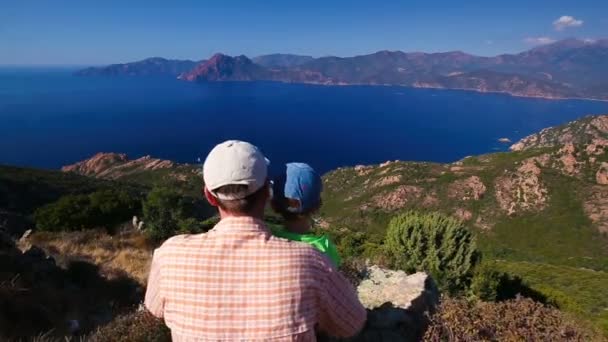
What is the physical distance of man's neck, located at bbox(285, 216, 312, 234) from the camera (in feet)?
7.50

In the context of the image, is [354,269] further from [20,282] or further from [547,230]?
[547,230]

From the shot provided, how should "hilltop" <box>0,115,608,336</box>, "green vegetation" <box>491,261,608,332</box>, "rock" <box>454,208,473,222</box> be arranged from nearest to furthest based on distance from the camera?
1. "green vegetation" <box>491,261,608,332</box>
2. "hilltop" <box>0,115,608,336</box>
3. "rock" <box>454,208,473,222</box>

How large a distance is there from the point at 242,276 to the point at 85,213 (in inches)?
751

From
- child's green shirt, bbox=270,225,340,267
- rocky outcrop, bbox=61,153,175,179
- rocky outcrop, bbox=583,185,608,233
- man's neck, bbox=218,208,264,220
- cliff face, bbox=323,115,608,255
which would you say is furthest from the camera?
rocky outcrop, bbox=61,153,175,179

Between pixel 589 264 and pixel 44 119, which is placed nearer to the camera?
pixel 589 264

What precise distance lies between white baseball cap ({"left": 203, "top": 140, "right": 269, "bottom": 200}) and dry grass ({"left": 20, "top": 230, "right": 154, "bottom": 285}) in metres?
6.93

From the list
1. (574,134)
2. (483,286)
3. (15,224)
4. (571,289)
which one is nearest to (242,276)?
(483,286)

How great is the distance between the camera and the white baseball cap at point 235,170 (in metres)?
1.82

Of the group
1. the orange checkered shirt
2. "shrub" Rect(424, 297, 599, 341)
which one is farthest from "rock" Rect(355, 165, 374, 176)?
the orange checkered shirt

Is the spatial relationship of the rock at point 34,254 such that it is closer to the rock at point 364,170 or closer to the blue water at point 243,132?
the rock at point 364,170

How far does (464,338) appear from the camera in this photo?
13.4 ft

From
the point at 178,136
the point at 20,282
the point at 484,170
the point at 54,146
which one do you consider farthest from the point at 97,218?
the point at 178,136

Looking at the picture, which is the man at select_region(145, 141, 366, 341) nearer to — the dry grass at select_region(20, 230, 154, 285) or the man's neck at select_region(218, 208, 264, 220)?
the man's neck at select_region(218, 208, 264, 220)

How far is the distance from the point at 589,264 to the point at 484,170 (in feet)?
91.5
